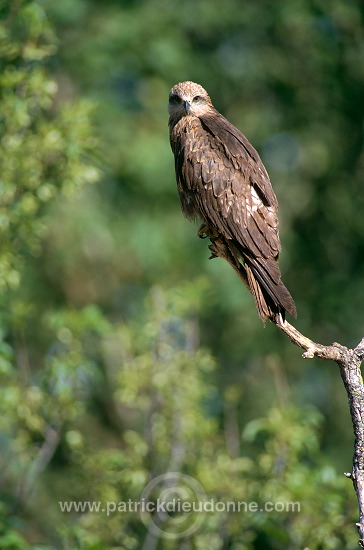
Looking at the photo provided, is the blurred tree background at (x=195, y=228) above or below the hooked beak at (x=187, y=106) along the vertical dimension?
above

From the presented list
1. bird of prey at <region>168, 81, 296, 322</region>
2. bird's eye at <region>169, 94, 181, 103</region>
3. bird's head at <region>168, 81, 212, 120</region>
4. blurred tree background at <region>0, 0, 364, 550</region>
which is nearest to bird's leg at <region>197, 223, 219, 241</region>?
bird of prey at <region>168, 81, 296, 322</region>

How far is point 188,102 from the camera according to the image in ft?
18.6

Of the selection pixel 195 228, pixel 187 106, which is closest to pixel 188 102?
pixel 187 106

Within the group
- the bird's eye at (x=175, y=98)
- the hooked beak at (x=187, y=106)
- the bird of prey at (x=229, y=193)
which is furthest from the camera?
the bird's eye at (x=175, y=98)

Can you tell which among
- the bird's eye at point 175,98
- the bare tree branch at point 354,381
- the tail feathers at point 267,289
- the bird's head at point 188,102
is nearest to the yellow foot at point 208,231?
the tail feathers at point 267,289

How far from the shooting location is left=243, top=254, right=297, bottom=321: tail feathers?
421 centimetres

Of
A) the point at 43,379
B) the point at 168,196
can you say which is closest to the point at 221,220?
the point at 43,379

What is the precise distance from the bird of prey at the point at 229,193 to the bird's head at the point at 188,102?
199mm

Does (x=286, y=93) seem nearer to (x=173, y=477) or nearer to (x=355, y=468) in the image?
(x=173, y=477)

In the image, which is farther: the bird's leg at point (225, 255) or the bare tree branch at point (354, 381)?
the bird's leg at point (225, 255)

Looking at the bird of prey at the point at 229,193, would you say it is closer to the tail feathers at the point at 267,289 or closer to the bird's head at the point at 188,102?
the tail feathers at the point at 267,289

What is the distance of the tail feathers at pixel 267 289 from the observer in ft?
13.8

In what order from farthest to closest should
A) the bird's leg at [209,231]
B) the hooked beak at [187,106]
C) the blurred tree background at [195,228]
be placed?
the blurred tree background at [195,228], the hooked beak at [187,106], the bird's leg at [209,231]

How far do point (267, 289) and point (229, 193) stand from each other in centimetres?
82
